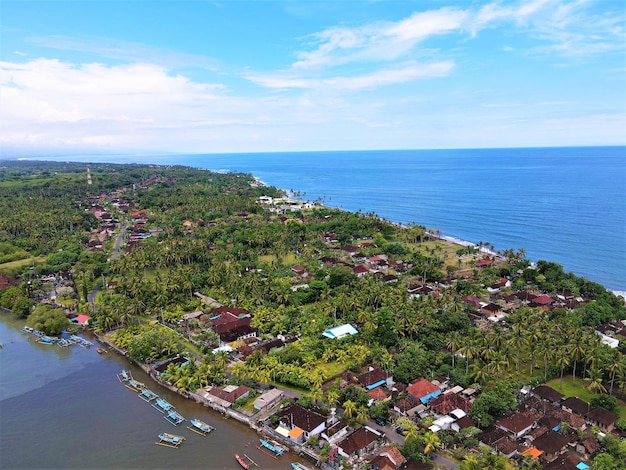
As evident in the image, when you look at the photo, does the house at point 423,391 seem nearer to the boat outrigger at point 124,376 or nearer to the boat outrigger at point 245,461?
the boat outrigger at point 245,461

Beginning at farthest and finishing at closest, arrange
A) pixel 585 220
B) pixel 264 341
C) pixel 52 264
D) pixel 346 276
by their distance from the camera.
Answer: pixel 585 220, pixel 52 264, pixel 346 276, pixel 264 341

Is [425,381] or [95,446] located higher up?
[425,381]

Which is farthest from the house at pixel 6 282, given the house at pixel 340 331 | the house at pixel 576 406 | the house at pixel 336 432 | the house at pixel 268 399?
the house at pixel 576 406

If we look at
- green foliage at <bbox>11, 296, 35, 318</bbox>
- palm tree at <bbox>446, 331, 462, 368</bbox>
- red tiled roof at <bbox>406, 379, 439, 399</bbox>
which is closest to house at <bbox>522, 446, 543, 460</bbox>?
red tiled roof at <bbox>406, 379, 439, 399</bbox>

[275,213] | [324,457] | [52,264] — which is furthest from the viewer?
[275,213]

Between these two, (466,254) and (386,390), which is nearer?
(386,390)

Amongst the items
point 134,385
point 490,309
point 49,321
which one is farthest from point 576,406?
point 49,321

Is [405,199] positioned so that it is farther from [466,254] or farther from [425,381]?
[425,381]

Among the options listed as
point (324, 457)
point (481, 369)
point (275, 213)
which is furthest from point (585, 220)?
point (324, 457)
